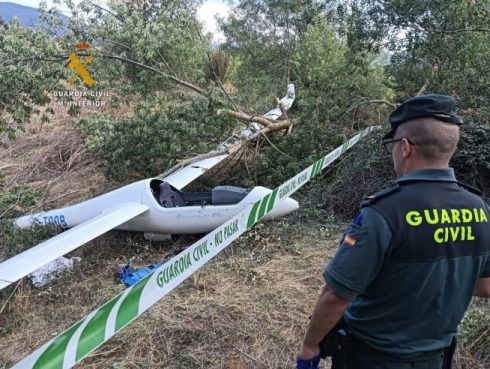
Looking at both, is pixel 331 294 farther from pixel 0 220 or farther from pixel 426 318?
pixel 0 220

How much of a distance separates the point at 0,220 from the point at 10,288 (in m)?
1.95

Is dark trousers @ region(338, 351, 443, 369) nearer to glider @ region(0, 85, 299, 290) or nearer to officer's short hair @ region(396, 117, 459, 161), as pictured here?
officer's short hair @ region(396, 117, 459, 161)

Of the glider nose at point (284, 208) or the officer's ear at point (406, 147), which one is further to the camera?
the glider nose at point (284, 208)

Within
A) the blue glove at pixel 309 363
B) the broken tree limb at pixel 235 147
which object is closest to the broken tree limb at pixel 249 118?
the broken tree limb at pixel 235 147

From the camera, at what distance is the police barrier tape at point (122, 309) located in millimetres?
1864

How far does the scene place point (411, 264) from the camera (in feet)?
4.85

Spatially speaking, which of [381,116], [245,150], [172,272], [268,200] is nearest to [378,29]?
[381,116]

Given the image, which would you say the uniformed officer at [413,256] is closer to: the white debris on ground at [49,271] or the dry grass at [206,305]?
the dry grass at [206,305]

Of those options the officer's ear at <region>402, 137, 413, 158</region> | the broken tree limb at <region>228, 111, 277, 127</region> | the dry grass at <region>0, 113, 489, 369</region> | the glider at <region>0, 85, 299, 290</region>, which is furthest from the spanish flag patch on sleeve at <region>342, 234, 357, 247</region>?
the broken tree limb at <region>228, 111, 277, 127</region>

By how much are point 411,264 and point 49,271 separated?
4.72 m

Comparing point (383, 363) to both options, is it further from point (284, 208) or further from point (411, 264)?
point (284, 208)

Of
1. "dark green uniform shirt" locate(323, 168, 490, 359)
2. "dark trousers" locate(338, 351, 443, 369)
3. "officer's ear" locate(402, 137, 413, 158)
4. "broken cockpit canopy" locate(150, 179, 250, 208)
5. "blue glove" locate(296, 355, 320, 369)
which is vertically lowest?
"broken cockpit canopy" locate(150, 179, 250, 208)

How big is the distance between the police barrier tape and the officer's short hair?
1.57m

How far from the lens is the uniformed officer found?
146 centimetres
